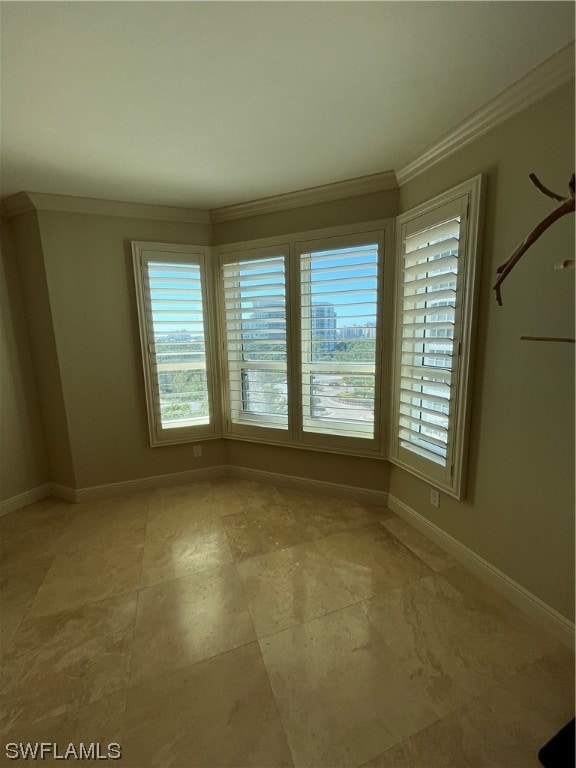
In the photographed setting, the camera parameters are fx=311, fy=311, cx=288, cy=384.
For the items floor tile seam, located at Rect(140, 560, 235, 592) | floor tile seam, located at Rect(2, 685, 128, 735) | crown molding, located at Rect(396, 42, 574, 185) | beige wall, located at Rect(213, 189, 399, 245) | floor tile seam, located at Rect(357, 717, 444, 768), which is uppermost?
crown molding, located at Rect(396, 42, 574, 185)

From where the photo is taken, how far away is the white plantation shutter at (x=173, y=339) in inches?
102

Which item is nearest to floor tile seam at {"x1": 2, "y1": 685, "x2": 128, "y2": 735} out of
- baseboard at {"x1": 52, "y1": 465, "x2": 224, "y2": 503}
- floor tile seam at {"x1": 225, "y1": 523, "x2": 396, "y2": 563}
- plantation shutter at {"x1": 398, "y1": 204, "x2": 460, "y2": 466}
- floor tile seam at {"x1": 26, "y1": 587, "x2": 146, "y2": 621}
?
floor tile seam at {"x1": 26, "y1": 587, "x2": 146, "y2": 621}

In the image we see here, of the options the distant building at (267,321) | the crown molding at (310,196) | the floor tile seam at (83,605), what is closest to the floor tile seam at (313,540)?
the floor tile seam at (83,605)

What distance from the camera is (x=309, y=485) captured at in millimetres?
2719

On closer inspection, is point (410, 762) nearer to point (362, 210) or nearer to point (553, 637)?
point (553, 637)

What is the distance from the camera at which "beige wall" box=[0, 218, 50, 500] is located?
95.1 inches

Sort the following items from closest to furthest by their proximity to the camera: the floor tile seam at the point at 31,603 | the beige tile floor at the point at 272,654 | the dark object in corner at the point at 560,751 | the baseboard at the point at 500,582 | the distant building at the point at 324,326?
the dark object in corner at the point at 560,751
the beige tile floor at the point at 272,654
the baseboard at the point at 500,582
the floor tile seam at the point at 31,603
the distant building at the point at 324,326

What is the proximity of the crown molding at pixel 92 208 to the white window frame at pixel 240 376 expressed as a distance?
443mm

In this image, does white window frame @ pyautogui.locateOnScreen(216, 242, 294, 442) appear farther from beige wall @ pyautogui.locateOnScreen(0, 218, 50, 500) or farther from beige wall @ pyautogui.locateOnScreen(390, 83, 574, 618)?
beige wall @ pyautogui.locateOnScreen(0, 218, 50, 500)

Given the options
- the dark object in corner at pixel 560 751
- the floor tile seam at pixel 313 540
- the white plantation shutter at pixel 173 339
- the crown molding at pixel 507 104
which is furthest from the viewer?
the white plantation shutter at pixel 173 339

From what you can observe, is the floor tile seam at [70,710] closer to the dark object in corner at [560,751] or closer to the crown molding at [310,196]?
the dark object in corner at [560,751]

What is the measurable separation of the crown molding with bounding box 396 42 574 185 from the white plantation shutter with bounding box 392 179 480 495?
0.25m

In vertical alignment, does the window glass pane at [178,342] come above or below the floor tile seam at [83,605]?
above

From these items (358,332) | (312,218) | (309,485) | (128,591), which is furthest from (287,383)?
(128,591)
